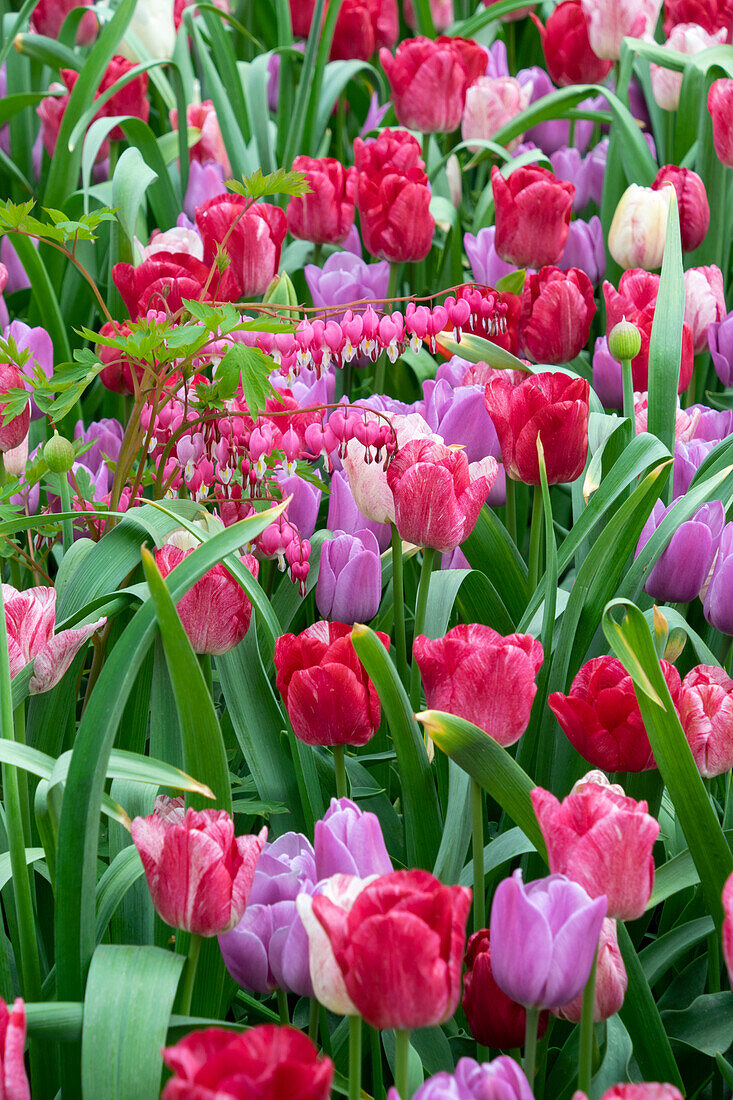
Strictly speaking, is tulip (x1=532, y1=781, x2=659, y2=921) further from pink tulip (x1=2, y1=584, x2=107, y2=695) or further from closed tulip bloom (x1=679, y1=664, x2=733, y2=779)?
pink tulip (x1=2, y1=584, x2=107, y2=695)

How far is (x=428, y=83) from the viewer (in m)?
1.83

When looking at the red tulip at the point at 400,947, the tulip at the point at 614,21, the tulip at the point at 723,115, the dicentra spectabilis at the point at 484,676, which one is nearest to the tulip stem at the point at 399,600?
the dicentra spectabilis at the point at 484,676

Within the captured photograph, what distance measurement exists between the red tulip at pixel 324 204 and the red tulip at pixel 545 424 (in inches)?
25.8

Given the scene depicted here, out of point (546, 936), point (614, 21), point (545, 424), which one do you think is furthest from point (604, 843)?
point (614, 21)

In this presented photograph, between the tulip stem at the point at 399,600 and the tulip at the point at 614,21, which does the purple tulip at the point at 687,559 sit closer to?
the tulip stem at the point at 399,600

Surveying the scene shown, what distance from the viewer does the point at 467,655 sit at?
2.40 feet

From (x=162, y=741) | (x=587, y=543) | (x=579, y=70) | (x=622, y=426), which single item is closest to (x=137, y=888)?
(x=162, y=741)

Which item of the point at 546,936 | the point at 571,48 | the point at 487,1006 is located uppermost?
the point at 571,48

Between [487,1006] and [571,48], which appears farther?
[571,48]

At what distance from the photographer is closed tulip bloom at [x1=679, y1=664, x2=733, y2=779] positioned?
2.55ft

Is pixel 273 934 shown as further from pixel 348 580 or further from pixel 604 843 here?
pixel 348 580

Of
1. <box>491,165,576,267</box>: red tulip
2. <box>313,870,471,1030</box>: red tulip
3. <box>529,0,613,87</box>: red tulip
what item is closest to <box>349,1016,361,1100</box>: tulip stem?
<box>313,870,471,1030</box>: red tulip

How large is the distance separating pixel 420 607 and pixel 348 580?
7 cm

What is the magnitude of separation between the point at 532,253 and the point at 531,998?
1134 mm
